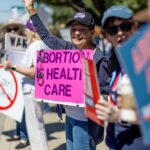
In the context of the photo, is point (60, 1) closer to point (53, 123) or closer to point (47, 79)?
point (53, 123)

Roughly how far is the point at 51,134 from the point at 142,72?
224 inches

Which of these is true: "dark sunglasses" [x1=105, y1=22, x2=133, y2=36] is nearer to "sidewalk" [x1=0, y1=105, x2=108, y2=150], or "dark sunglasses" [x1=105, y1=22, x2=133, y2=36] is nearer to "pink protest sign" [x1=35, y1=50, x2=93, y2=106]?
"pink protest sign" [x1=35, y1=50, x2=93, y2=106]

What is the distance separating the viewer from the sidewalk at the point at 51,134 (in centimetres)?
655

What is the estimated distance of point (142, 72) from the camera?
6.01ft

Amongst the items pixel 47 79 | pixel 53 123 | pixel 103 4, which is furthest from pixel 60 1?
pixel 47 79

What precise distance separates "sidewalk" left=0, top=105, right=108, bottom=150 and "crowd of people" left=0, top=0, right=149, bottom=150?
0.22m

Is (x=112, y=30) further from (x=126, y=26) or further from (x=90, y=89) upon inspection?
(x=90, y=89)

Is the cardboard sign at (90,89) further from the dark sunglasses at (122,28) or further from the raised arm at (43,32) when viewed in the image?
the raised arm at (43,32)

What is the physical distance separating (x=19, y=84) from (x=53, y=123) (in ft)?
7.84

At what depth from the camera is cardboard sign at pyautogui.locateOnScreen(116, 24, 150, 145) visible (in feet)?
5.97

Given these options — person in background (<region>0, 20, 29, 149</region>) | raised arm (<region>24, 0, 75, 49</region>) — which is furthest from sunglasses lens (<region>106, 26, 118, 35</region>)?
person in background (<region>0, 20, 29, 149</region>)

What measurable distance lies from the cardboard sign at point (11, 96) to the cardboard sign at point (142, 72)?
4.27 metres

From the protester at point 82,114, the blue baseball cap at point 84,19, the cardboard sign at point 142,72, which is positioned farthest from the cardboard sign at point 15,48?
the cardboard sign at point 142,72

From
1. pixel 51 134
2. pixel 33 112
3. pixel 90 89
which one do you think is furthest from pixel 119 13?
pixel 51 134
